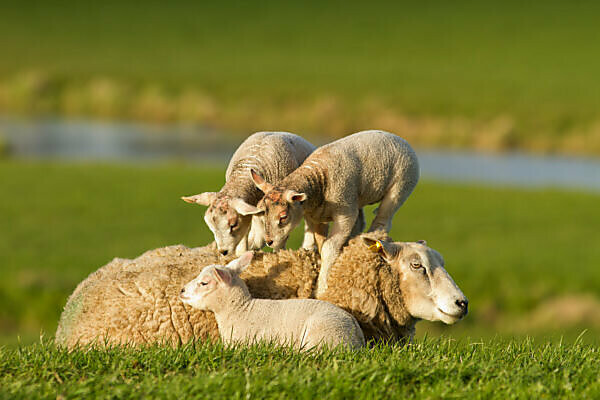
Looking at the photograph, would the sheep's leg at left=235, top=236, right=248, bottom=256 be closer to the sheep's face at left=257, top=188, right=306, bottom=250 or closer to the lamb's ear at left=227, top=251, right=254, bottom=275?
the lamb's ear at left=227, top=251, right=254, bottom=275

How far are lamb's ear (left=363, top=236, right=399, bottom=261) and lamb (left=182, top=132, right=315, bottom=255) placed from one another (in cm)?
67

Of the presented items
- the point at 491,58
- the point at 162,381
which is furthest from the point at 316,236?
the point at 491,58

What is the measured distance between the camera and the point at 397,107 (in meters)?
58.9

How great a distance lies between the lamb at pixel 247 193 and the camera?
5516 millimetres

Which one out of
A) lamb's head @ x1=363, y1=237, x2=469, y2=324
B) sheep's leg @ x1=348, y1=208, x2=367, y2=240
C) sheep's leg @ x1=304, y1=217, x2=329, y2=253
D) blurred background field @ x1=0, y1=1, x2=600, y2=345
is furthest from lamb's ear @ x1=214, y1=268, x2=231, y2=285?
blurred background field @ x1=0, y1=1, x2=600, y2=345

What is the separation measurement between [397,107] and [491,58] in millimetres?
26732

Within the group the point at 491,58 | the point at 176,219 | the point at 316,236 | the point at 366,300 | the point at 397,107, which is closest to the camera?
the point at 366,300

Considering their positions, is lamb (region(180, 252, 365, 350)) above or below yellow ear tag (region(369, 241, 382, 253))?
below

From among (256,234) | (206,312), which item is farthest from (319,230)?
(206,312)

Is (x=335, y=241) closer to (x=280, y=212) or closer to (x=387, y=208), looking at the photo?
(x=387, y=208)

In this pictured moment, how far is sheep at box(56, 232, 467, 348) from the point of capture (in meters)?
5.59

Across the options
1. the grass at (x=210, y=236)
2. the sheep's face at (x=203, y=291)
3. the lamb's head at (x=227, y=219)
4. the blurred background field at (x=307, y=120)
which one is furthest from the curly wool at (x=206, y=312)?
the grass at (x=210, y=236)

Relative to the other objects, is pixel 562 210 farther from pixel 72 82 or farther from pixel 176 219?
pixel 72 82

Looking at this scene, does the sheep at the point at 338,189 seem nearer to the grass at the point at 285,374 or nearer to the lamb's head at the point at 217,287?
the lamb's head at the point at 217,287
